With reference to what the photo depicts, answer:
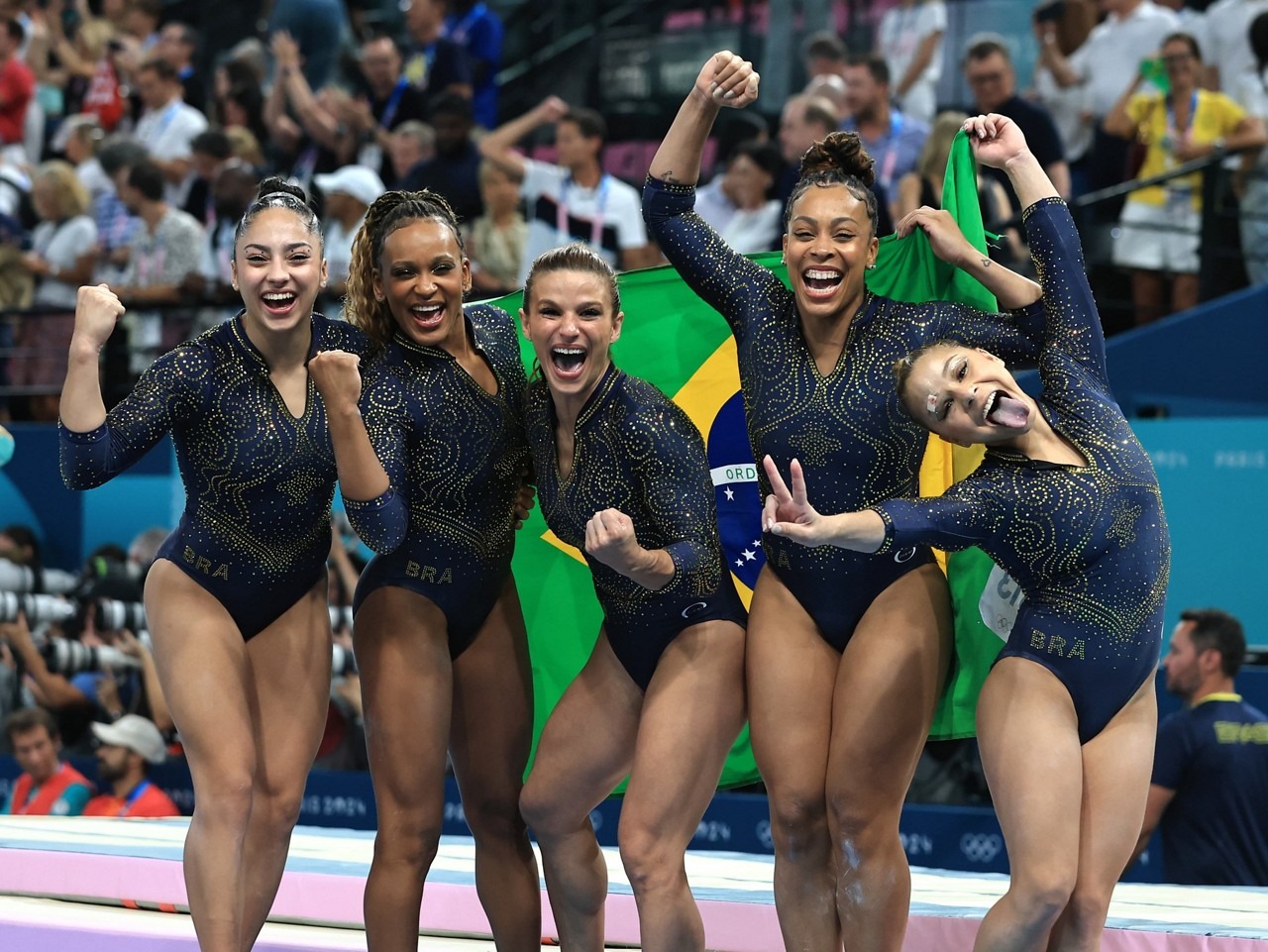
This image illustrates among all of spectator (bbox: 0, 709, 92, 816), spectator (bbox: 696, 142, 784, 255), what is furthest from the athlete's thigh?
spectator (bbox: 0, 709, 92, 816)

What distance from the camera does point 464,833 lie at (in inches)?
303

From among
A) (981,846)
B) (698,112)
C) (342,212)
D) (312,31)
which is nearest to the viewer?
(698,112)

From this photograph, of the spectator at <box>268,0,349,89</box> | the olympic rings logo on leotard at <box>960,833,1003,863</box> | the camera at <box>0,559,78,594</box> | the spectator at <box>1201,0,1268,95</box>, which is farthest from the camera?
the spectator at <box>268,0,349,89</box>

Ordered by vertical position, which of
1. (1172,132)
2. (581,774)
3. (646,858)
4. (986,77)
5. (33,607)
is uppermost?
(986,77)

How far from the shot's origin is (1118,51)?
805 cm

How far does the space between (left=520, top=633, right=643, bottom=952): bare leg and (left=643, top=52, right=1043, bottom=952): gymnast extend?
1.04ft

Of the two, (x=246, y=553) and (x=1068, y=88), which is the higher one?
(x=1068, y=88)

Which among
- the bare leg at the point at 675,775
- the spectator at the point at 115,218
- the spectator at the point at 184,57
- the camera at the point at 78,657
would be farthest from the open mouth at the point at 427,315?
the spectator at the point at 184,57

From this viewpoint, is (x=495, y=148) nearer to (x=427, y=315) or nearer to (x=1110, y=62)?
(x=1110, y=62)

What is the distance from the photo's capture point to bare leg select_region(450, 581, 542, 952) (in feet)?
13.4

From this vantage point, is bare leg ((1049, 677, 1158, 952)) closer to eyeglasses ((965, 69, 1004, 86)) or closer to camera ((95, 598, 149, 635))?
eyeglasses ((965, 69, 1004, 86))

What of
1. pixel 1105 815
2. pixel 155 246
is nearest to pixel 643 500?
pixel 1105 815

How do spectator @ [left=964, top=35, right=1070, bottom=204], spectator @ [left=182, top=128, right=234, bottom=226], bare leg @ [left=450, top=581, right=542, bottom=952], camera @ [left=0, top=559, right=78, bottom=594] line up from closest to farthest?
1. bare leg @ [left=450, top=581, right=542, bottom=952]
2. spectator @ [left=964, top=35, right=1070, bottom=204]
3. camera @ [left=0, top=559, right=78, bottom=594]
4. spectator @ [left=182, top=128, right=234, bottom=226]

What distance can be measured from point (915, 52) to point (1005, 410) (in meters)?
5.77
